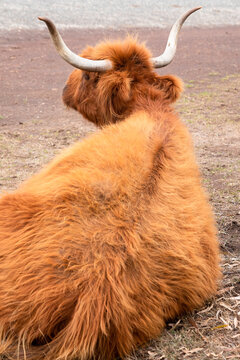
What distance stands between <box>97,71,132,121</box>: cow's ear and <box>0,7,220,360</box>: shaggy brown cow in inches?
22.2

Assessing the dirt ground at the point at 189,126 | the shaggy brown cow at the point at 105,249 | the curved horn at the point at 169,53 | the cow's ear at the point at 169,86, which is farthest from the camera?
the curved horn at the point at 169,53

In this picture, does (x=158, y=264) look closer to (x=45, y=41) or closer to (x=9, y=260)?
(x=9, y=260)

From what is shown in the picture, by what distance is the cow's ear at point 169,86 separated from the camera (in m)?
4.49

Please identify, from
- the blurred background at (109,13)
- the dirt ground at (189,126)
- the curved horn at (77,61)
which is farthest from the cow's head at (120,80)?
the blurred background at (109,13)

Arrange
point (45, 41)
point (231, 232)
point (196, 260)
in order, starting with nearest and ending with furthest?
point (196, 260) → point (231, 232) → point (45, 41)

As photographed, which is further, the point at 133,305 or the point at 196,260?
the point at 196,260

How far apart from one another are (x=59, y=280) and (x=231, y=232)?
2.51 m

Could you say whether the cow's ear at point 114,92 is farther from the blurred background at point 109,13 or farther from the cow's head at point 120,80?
the blurred background at point 109,13

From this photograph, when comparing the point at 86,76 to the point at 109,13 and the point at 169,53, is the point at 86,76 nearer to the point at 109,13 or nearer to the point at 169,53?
the point at 169,53

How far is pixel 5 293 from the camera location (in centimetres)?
273

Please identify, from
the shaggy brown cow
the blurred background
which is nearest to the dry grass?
the shaggy brown cow

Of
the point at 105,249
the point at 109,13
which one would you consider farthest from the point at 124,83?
the point at 109,13

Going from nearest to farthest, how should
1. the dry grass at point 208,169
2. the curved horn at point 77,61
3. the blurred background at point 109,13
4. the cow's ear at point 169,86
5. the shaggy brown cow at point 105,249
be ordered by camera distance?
1. the shaggy brown cow at point 105,249
2. the dry grass at point 208,169
3. the curved horn at point 77,61
4. the cow's ear at point 169,86
5. the blurred background at point 109,13

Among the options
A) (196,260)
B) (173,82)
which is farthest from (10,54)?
(196,260)
